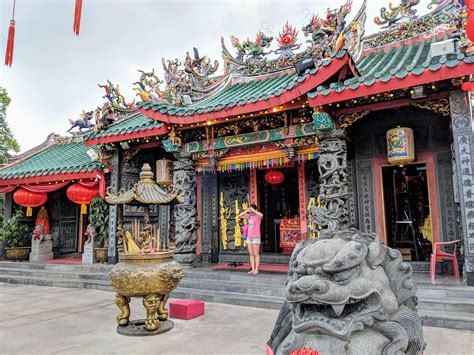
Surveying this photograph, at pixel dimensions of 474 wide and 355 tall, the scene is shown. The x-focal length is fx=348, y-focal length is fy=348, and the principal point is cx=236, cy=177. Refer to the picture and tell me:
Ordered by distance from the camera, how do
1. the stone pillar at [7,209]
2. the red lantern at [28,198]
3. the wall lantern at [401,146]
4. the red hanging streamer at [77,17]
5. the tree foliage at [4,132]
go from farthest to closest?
1. the tree foliage at [4,132]
2. the stone pillar at [7,209]
3. the red lantern at [28,198]
4. the wall lantern at [401,146]
5. the red hanging streamer at [77,17]

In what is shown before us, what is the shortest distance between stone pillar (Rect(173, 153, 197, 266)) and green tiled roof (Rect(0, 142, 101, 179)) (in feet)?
8.81

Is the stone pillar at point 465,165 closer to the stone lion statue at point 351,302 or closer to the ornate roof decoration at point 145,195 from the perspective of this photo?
the stone lion statue at point 351,302

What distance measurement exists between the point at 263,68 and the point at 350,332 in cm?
818

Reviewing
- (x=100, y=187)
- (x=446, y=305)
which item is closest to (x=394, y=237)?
(x=446, y=305)

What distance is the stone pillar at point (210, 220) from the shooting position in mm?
8820

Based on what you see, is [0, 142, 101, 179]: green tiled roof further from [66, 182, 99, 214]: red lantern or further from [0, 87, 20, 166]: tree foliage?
[0, 87, 20, 166]: tree foliage

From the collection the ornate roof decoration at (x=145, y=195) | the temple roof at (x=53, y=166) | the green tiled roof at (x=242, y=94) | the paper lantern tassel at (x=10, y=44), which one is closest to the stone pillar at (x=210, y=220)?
the green tiled roof at (x=242, y=94)

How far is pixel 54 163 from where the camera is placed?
10.5 m

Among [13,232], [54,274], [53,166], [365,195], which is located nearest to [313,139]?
[365,195]

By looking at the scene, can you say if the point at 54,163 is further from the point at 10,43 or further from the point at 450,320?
the point at 450,320

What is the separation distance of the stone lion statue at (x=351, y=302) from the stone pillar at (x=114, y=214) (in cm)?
708

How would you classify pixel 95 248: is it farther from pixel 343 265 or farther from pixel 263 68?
pixel 343 265

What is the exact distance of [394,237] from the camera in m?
7.20

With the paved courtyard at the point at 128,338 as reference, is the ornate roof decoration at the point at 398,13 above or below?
above
